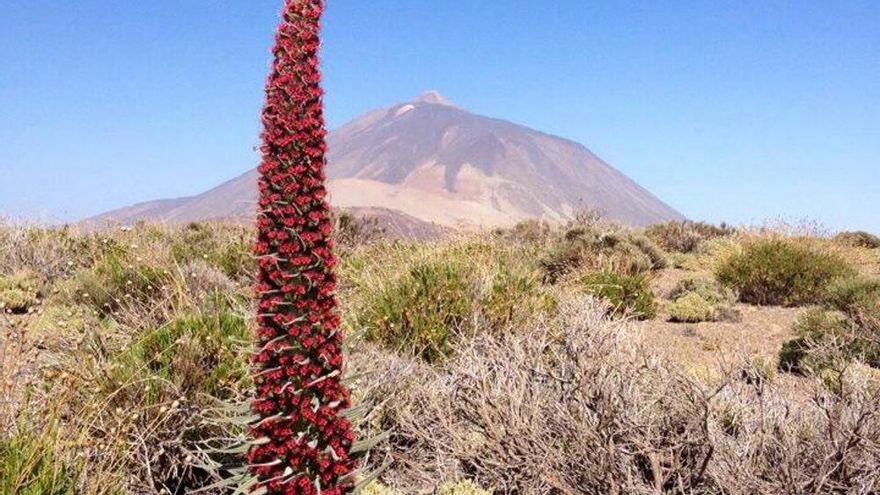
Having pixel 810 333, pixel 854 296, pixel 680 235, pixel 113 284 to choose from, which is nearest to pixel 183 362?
pixel 113 284

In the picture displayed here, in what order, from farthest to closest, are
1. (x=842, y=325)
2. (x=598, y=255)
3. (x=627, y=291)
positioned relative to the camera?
(x=598, y=255)
(x=627, y=291)
(x=842, y=325)

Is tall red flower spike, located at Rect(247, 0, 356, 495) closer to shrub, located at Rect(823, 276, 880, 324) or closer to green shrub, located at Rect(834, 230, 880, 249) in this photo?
shrub, located at Rect(823, 276, 880, 324)

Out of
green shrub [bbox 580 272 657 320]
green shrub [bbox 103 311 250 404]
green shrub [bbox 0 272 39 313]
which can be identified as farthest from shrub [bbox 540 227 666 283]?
green shrub [bbox 103 311 250 404]

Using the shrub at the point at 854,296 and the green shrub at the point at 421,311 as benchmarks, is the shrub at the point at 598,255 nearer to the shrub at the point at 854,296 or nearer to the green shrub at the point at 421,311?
the shrub at the point at 854,296

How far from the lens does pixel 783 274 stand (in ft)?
44.7

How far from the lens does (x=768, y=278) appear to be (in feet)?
44.7

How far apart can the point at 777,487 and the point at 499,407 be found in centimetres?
156

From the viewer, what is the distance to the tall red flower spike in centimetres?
292

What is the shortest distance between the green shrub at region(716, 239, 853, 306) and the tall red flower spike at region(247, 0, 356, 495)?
1215 centimetres

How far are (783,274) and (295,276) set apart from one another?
12718mm

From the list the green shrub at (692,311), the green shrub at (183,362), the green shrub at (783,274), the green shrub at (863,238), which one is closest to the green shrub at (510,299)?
the green shrub at (183,362)

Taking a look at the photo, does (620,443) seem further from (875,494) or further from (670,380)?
(875,494)

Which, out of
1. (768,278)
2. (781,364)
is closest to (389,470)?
(781,364)

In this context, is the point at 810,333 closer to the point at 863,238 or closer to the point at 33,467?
the point at 33,467
